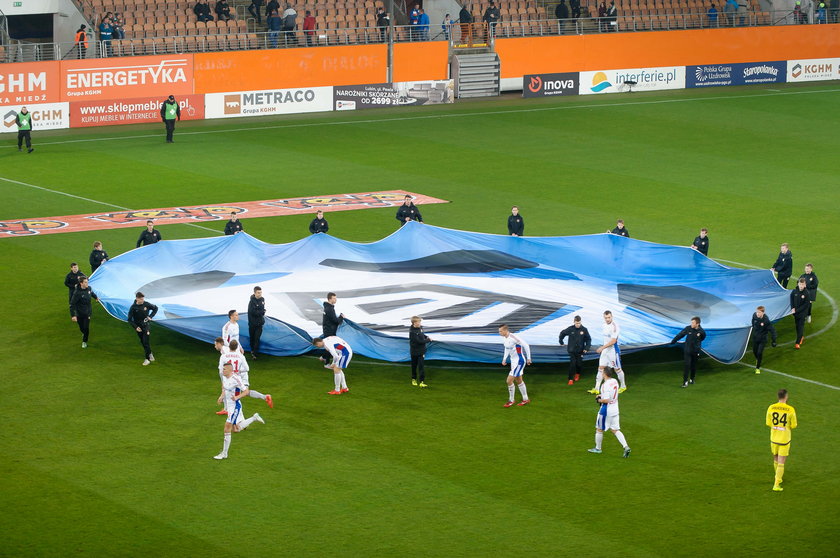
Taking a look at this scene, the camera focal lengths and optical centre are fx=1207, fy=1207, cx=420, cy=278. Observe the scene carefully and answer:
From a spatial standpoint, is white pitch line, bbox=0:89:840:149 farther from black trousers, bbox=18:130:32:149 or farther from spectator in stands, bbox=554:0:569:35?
spectator in stands, bbox=554:0:569:35

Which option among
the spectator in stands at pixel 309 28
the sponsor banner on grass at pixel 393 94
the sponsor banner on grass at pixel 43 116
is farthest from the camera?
the sponsor banner on grass at pixel 393 94

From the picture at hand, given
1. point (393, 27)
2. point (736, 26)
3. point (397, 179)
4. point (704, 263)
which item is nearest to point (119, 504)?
point (704, 263)

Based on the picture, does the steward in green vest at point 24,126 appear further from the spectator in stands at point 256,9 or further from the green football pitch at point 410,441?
the spectator in stands at point 256,9

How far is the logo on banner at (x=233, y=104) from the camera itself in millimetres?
51250

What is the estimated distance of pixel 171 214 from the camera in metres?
34.9

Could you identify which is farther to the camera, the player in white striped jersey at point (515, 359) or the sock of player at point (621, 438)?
the player in white striped jersey at point (515, 359)

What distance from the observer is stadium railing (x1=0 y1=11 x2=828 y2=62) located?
49.2 meters

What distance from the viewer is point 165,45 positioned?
5038 cm

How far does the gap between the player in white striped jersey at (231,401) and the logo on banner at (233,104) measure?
113 ft

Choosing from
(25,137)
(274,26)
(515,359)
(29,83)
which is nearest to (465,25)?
(274,26)

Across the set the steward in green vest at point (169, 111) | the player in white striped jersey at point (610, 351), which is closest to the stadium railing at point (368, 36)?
the steward in green vest at point (169, 111)

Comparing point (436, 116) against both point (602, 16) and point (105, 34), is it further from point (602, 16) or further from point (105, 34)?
point (105, 34)

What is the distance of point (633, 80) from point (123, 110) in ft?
80.9

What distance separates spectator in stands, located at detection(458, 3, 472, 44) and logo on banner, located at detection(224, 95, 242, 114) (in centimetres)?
1186
